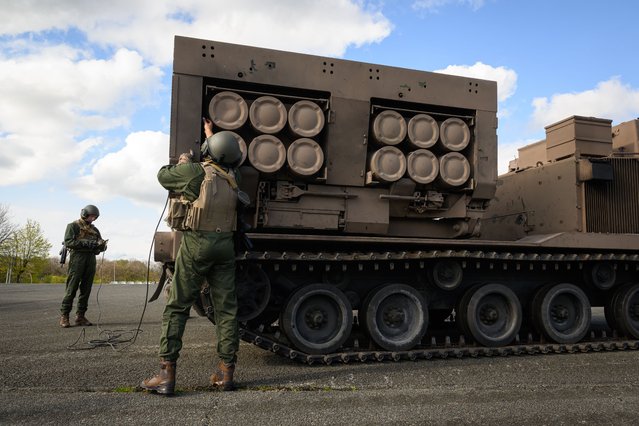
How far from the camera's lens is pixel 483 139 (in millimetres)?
6785

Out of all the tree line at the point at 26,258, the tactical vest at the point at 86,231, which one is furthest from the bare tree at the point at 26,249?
the tactical vest at the point at 86,231

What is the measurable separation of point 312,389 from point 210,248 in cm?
159

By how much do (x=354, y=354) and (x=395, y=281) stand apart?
4.28 ft

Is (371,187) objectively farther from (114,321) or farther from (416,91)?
(114,321)

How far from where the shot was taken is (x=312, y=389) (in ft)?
14.6

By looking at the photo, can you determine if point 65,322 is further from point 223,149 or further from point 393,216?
point 393,216

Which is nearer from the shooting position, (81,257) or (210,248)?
(210,248)

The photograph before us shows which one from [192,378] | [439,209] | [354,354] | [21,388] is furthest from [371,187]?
[21,388]

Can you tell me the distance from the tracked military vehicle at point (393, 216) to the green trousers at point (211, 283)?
66 centimetres

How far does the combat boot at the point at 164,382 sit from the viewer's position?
164 inches

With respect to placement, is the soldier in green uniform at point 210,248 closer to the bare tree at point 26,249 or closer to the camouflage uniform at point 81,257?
the camouflage uniform at point 81,257

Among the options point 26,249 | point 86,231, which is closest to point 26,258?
point 26,249

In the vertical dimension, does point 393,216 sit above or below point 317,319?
above

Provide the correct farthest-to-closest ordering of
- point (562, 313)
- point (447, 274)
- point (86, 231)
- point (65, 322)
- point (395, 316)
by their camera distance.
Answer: point (86, 231) → point (65, 322) → point (562, 313) → point (447, 274) → point (395, 316)
